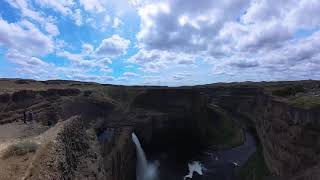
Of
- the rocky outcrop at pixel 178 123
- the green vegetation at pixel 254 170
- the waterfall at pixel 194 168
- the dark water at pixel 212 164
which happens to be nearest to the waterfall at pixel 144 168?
the dark water at pixel 212 164

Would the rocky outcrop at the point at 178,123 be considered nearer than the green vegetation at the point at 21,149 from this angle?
No

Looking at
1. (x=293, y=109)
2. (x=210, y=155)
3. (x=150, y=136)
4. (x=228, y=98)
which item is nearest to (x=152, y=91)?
(x=150, y=136)

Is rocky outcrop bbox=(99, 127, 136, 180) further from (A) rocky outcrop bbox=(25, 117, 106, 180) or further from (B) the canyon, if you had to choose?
(A) rocky outcrop bbox=(25, 117, 106, 180)

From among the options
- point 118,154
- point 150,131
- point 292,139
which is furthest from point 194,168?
point 292,139

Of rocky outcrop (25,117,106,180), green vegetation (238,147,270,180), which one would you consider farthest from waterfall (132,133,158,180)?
rocky outcrop (25,117,106,180)

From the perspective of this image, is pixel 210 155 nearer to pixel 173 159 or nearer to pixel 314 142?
pixel 173 159

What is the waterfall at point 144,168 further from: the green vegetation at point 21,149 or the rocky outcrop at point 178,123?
the green vegetation at point 21,149
